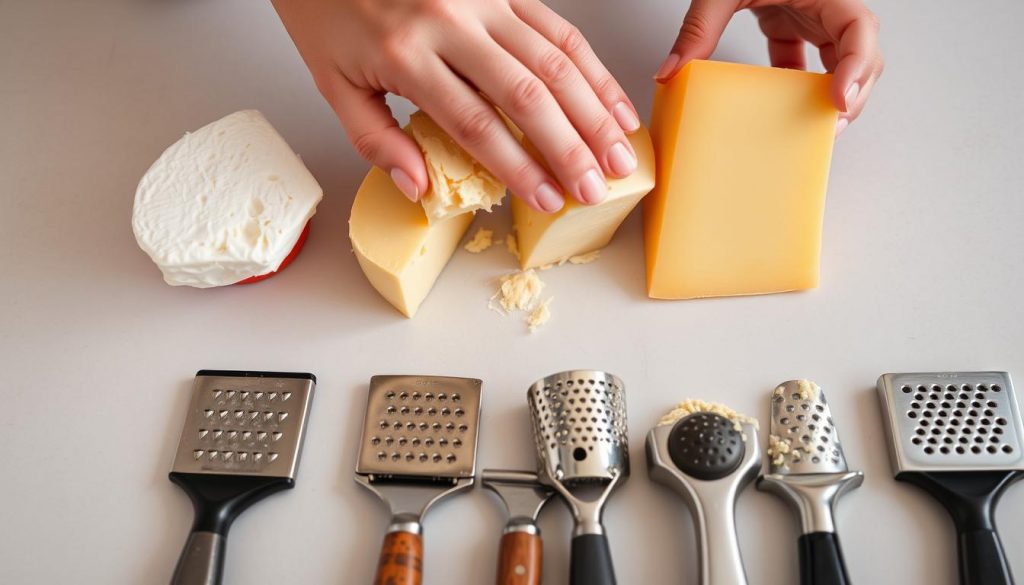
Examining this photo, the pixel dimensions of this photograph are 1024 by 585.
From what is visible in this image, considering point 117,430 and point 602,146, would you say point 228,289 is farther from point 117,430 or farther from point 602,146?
point 602,146

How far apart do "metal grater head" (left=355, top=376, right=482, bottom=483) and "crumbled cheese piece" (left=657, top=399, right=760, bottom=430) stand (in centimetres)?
28

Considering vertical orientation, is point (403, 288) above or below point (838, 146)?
below

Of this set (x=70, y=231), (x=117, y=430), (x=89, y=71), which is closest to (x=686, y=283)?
(x=117, y=430)

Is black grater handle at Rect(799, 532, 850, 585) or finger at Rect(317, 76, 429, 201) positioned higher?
finger at Rect(317, 76, 429, 201)

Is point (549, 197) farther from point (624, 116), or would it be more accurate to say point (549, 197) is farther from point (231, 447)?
point (231, 447)

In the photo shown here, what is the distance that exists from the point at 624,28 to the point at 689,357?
2.39 ft

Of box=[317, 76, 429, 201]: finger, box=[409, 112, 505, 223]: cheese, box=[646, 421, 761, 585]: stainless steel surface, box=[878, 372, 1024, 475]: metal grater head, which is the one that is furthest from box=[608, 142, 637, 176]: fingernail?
box=[878, 372, 1024, 475]: metal grater head

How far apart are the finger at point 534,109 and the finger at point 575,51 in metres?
0.09

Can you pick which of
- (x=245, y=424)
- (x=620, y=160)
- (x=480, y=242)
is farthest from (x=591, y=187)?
(x=245, y=424)

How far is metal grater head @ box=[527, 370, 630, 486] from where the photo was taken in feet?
3.46

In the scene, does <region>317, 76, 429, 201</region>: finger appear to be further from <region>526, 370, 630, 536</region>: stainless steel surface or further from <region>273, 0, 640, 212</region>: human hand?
<region>526, 370, 630, 536</region>: stainless steel surface

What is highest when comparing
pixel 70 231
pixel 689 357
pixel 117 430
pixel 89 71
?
pixel 89 71

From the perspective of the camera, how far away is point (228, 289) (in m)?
1.32

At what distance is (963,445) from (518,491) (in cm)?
62
